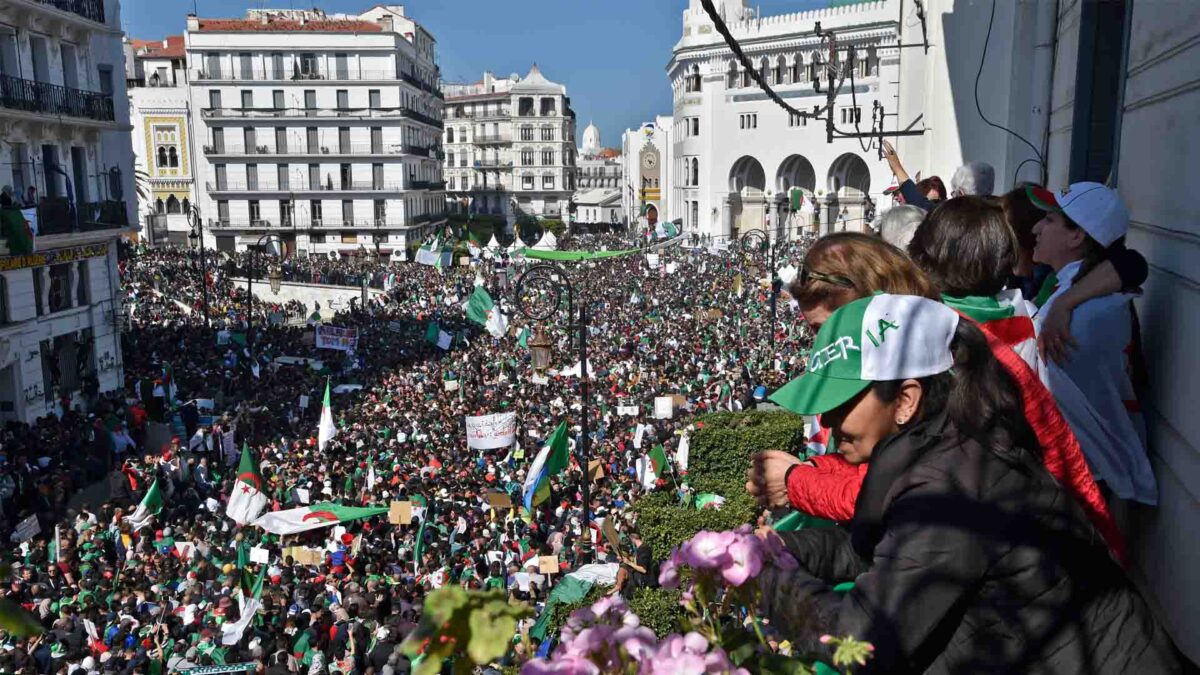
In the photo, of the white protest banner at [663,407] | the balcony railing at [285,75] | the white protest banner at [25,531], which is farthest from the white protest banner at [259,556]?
the balcony railing at [285,75]

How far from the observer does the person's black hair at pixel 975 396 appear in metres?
2.08

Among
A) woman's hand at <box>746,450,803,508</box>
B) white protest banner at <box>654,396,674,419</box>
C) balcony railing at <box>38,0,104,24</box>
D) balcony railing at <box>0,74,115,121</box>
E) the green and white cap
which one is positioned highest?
balcony railing at <box>38,0,104,24</box>

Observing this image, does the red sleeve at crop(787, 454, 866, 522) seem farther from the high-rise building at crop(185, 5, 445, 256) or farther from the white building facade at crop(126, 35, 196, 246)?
the white building facade at crop(126, 35, 196, 246)

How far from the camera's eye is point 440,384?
826 inches

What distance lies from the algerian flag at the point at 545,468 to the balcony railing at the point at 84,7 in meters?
16.7

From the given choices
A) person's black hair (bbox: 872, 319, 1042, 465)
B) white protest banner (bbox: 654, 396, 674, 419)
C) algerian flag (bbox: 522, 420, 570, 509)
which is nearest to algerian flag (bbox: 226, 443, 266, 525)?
algerian flag (bbox: 522, 420, 570, 509)

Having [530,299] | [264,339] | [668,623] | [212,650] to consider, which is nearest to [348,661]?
[212,650]

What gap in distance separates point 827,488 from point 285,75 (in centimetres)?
5853

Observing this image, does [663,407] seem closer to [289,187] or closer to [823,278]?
[823,278]

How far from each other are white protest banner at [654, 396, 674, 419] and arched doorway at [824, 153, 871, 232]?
140 ft

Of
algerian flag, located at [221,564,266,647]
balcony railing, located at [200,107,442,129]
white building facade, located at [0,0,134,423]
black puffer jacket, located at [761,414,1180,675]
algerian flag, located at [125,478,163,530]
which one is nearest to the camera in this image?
black puffer jacket, located at [761,414,1180,675]

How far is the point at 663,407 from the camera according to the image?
16.4m

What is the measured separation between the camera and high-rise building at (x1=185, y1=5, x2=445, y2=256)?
5556 centimetres

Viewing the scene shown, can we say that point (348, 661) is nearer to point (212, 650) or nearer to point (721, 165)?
point (212, 650)
